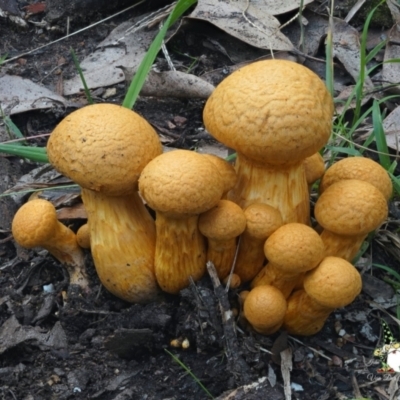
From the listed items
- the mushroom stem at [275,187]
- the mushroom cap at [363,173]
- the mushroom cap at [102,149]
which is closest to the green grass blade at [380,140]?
the mushroom cap at [363,173]

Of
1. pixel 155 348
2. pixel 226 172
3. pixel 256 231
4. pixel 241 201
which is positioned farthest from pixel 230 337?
pixel 226 172

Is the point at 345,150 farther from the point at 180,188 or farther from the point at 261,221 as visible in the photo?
the point at 180,188

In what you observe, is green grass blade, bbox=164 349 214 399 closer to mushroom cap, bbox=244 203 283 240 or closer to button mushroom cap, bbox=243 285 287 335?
button mushroom cap, bbox=243 285 287 335

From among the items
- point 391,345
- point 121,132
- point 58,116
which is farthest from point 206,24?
point 391,345

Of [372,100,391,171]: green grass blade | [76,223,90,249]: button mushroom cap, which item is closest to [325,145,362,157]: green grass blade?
[372,100,391,171]: green grass blade

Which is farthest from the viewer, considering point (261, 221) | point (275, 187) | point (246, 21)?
point (246, 21)
